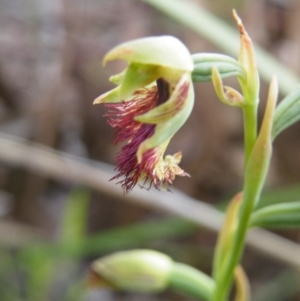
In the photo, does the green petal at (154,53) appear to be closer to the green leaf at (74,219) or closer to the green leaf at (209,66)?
the green leaf at (209,66)

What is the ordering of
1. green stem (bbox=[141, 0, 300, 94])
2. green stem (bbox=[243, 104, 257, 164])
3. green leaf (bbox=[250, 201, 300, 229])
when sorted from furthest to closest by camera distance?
1. green stem (bbox=[141, 0, 300, 94])
2. green leaf (bbox=[250, 201, 300, 229])
3. green stem (bbox=[243, 104, 257, 164])

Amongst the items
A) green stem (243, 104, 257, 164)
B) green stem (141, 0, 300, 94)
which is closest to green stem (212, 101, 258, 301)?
green stem (243, 104, 257, 164)

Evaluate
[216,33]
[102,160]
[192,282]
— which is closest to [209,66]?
[192,282]

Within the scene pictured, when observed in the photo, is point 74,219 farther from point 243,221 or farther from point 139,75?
point 139,75

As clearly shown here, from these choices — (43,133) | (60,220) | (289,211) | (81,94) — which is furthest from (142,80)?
(60,220)

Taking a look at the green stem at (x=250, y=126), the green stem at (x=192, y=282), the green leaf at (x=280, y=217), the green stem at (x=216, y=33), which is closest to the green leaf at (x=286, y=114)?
the green stem at (x=250, y=126)

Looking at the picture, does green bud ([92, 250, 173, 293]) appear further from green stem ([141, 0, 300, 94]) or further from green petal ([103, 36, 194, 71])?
green stem ([141, 0, 300, 94])
